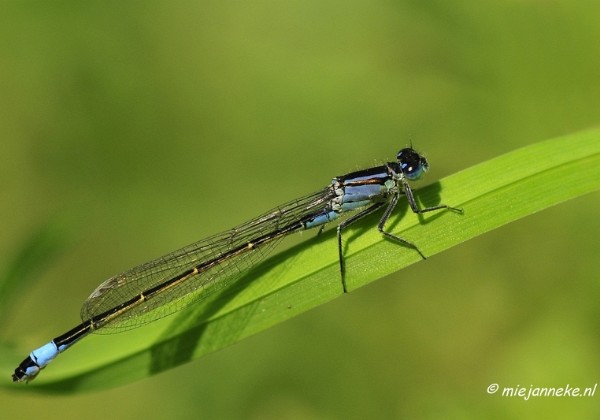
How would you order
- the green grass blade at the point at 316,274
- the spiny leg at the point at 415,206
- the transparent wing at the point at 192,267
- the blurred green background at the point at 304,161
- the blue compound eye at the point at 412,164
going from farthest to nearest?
the blurred green background at the point at 304,161 → the blue compound eye at the point at 412,164 → the transparent wing at the point at 192,267 → the spiny leg at the point at 415,206 → the green grass blade at the point at 316,274

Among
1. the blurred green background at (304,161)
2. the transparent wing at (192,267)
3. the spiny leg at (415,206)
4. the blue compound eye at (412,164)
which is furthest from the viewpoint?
the blurred green background at (304,161)

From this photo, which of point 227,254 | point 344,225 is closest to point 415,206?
point 344,225

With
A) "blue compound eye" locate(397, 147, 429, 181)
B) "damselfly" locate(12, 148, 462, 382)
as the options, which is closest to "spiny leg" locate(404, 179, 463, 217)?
"damselfly" locate(12, 148, 462, 382)

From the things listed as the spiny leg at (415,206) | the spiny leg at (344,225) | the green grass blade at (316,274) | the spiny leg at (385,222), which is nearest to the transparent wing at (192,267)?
the green grass blade at (316,274)

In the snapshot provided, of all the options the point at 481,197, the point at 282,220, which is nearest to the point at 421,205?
the point at 481,197

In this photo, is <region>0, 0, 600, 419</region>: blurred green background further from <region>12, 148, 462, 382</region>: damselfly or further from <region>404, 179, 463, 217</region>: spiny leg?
<region>404, 179, 463, 217</region>: spiny leg

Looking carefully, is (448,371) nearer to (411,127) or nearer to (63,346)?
(411,127)

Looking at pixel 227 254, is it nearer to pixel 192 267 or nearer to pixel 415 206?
pixel 192 267

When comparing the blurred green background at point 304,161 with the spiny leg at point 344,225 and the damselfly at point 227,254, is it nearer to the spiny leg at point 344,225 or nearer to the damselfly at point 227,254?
the damselfly at point 227,254
